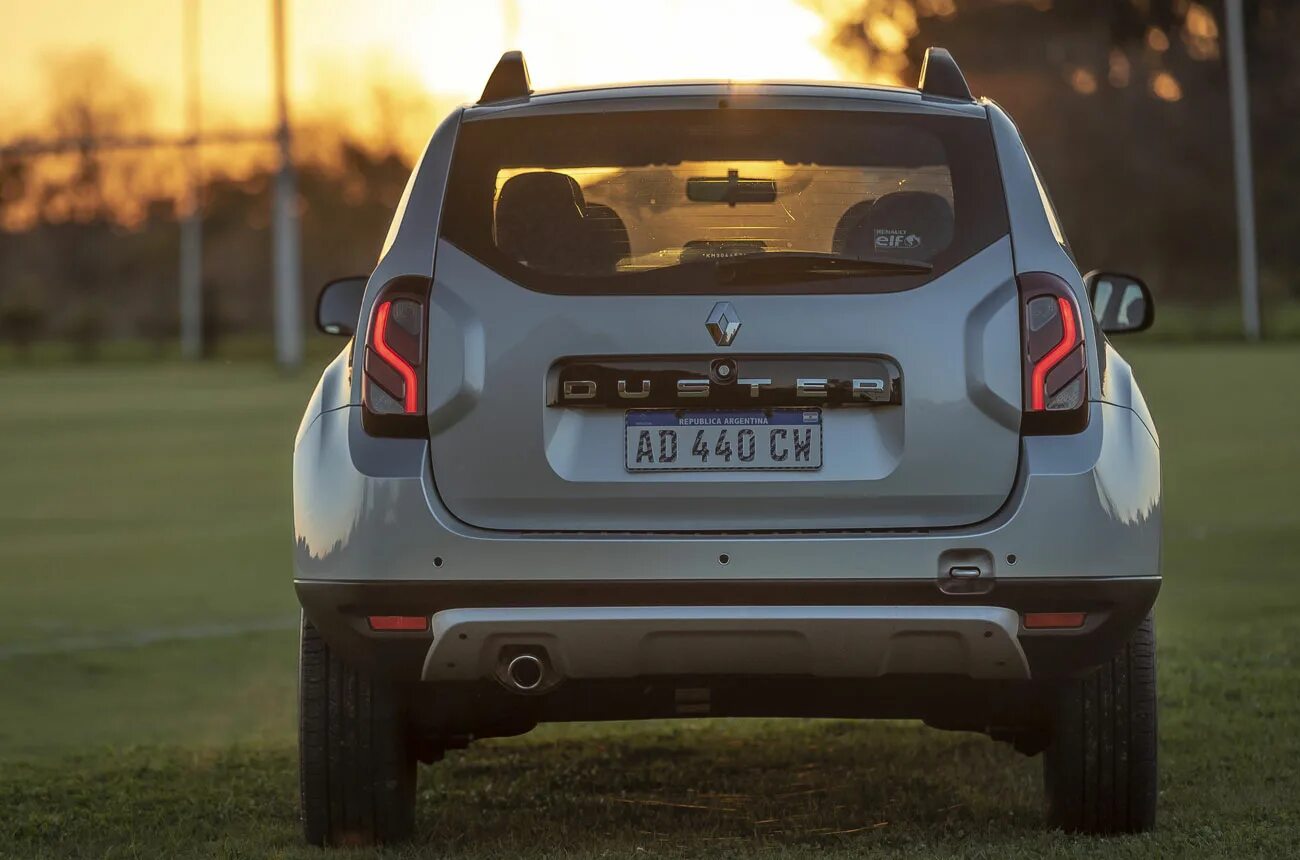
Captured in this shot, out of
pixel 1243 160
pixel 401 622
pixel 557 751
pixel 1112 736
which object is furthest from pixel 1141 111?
pixel 401 622

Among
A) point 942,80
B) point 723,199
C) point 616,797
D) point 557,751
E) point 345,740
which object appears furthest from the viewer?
point 557,751

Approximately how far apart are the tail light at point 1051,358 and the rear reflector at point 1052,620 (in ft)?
1.21

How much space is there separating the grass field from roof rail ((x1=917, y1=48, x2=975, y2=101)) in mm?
1693

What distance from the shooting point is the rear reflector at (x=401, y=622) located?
14.6 ft

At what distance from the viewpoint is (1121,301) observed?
564cm

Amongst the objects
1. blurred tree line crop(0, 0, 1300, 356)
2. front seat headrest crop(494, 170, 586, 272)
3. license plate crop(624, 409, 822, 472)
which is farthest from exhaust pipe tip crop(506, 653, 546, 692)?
blurred tree line crop(0, 0, 1300, 356)

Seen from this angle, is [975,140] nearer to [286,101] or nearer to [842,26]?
[286,101]

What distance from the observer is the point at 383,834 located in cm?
503

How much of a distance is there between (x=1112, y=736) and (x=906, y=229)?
123 cm

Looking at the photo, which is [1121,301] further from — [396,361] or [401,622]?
[401,622]

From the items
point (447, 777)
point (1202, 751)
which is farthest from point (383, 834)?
point (1202, 751)

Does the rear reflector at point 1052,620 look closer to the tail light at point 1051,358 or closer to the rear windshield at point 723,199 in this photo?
the tail light at point 1051,358

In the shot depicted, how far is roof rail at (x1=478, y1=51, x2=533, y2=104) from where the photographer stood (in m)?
4.93

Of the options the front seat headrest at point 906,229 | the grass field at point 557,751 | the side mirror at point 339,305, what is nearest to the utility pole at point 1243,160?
the grass field at point 557,751
